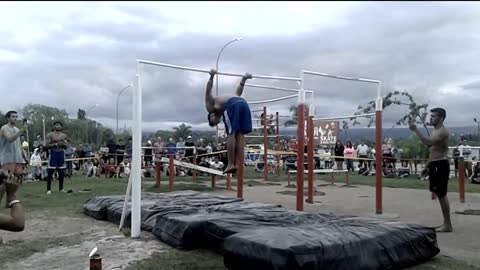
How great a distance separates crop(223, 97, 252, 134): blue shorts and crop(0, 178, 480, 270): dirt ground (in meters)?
1.77

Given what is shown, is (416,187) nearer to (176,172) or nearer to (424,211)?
(424,211)

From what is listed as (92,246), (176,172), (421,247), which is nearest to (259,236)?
(421,247)

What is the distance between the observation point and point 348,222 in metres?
5.20

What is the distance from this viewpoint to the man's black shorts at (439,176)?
6.23 meters

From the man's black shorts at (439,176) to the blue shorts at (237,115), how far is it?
96.9 inches

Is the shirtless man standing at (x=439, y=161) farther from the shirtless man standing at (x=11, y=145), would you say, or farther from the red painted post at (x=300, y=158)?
the shirtless man standing at (x=11, y=145)

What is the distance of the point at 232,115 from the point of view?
6.54 metres

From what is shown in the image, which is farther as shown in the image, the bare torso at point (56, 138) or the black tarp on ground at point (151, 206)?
the bare torso at point (56, 138)

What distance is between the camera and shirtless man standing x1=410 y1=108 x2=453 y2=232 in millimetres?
6234

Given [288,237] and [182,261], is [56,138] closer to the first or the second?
[182,261]

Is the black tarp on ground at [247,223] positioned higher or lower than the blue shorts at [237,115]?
lower

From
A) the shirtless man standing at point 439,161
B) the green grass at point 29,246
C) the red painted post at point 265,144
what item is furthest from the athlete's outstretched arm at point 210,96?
the red painted post at point 265,144

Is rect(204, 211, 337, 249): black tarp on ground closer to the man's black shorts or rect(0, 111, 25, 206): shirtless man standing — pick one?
the man's black shorts

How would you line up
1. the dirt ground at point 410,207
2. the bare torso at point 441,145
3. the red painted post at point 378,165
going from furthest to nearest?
the red painted post at point 378,165, the bare torso at point 441,145, the dirt ground at point 410,207
